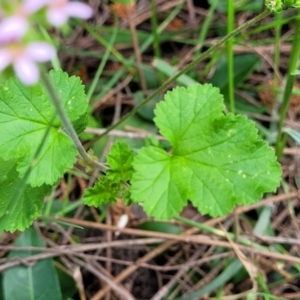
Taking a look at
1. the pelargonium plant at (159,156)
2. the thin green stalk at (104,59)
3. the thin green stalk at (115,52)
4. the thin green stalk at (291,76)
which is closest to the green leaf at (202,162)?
the pelargonium plant at (159,156)

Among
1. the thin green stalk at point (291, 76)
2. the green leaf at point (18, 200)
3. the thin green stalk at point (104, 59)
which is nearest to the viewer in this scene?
the green leaf at point (18, 200)

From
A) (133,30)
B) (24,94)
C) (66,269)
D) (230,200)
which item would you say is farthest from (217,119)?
(133,30)

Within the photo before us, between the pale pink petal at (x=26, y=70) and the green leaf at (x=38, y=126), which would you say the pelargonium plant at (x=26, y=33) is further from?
the green leaf at (x=38, y=126)

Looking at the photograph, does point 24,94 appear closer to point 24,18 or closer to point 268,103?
point 24,18

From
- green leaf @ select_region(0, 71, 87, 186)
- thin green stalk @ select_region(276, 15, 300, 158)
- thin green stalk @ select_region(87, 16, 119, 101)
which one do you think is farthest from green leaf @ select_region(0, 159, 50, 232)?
thin green stalk @ select_region(276, 15, 300, 158)

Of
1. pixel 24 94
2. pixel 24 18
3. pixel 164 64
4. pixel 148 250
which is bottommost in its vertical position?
pixel 148 250

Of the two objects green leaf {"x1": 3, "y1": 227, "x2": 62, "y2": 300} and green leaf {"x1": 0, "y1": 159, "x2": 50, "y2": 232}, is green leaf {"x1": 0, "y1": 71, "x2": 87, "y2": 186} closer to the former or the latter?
green leaf {"x1": 0, "y1": 159, "x2": 50, "y2": 232}
